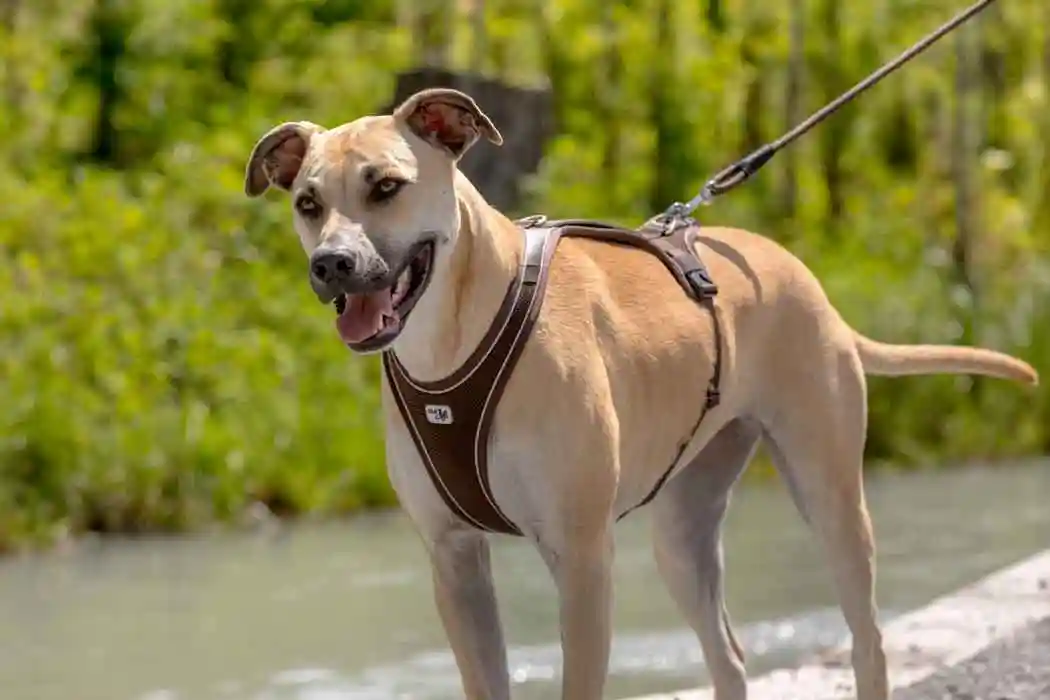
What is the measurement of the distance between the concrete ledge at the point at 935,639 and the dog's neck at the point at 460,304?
203cm

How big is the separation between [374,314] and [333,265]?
0.19 metres

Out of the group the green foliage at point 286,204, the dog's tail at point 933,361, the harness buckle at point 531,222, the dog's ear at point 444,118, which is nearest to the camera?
the dog's ear at point 444,118

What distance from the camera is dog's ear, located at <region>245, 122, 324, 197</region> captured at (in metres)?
4.48

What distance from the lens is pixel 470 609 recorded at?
4.77 m

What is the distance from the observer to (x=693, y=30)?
20.3m

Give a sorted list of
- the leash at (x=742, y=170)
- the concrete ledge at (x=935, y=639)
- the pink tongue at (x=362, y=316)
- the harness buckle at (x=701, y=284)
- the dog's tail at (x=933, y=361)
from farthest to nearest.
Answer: the concrete ledge at (x=935, y=639), the dog's tail at (x=933, y=361), the leash at (x=742, y=170), the harness buckle at (x=701, y=284), the pink tongue at (x=362, y=316)

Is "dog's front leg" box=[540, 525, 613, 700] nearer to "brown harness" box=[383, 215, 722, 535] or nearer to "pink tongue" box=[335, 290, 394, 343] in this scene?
"brown harness" box=[383, 215, 722, 535]

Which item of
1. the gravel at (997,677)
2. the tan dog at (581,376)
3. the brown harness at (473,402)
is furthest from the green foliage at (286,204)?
the brown harness at (473,402)

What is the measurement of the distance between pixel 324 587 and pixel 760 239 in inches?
193

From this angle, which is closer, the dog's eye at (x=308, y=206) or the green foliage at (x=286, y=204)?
the dog's eye at (x=308, y=206)

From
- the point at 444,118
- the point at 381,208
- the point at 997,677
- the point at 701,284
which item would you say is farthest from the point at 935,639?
the point at 381,208

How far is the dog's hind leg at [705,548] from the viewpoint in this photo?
5.67 m

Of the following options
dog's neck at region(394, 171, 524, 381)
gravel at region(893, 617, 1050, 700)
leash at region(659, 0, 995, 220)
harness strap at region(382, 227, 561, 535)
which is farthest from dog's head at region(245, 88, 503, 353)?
gravel at region(893, 617, 1050, 700)

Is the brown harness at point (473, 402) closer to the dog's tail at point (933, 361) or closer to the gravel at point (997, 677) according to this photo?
the dog's tail at point (933, 361)
